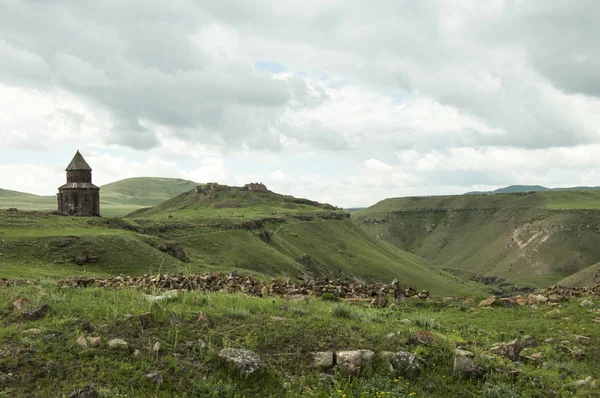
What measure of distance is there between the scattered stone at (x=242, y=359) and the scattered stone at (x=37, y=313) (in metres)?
4.33

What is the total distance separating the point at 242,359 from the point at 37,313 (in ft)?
16.0

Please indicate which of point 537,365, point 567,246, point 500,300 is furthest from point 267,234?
point 567,246

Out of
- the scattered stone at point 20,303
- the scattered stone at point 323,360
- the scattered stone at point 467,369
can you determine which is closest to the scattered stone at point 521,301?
the scattered stone at point 467,369

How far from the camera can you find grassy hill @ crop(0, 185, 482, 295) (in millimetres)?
39250

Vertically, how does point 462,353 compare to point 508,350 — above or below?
above

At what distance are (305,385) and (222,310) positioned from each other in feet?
11.9

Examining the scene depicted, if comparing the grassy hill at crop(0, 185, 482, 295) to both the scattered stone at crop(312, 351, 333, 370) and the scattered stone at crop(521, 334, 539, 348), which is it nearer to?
the scattered stone at crop(312, 351, 333, 370)

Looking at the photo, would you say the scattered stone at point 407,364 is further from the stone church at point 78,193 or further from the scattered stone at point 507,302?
the stone church at point 78,193

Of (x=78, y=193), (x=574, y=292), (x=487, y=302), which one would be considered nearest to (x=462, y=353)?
(x=487, y=302)

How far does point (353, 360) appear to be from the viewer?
9781mm

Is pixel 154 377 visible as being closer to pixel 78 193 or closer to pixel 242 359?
pixel 242 359

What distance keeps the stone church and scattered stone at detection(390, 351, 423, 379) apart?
73498 mm

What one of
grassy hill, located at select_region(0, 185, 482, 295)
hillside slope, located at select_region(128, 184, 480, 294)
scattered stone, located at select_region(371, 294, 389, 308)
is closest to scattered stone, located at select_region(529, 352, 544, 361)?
scattered stone, located at select_region(371, 294, 389, 308)

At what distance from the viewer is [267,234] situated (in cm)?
9125
